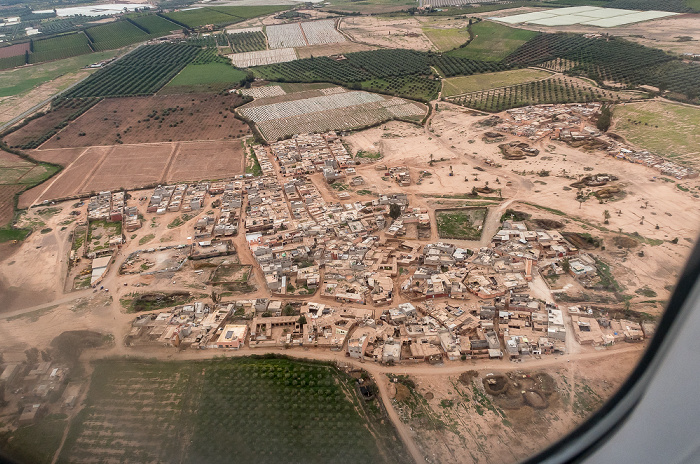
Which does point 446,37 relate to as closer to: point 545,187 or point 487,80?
point 487,80

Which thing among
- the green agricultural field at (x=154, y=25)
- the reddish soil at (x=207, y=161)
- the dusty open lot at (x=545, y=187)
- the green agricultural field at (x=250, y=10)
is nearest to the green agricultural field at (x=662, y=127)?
the dusty open lot at (x=545, y=187)

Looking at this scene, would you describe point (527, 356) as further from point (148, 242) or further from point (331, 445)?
point (148, 242)

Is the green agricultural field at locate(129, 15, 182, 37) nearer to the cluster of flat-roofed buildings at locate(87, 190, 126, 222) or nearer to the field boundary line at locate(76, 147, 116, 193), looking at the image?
the field boundary line at locate(76, 147, 116, 193)

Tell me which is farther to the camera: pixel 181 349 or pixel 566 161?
pixel 566 161

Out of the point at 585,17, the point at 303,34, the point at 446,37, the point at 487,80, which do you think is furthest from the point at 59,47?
the point at 585,17

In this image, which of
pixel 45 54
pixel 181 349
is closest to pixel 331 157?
pixel 181 349

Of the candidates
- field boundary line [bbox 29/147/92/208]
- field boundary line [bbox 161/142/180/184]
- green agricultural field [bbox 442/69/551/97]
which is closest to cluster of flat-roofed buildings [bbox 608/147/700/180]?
green agricultural field [bbox 442/69/551/97]
